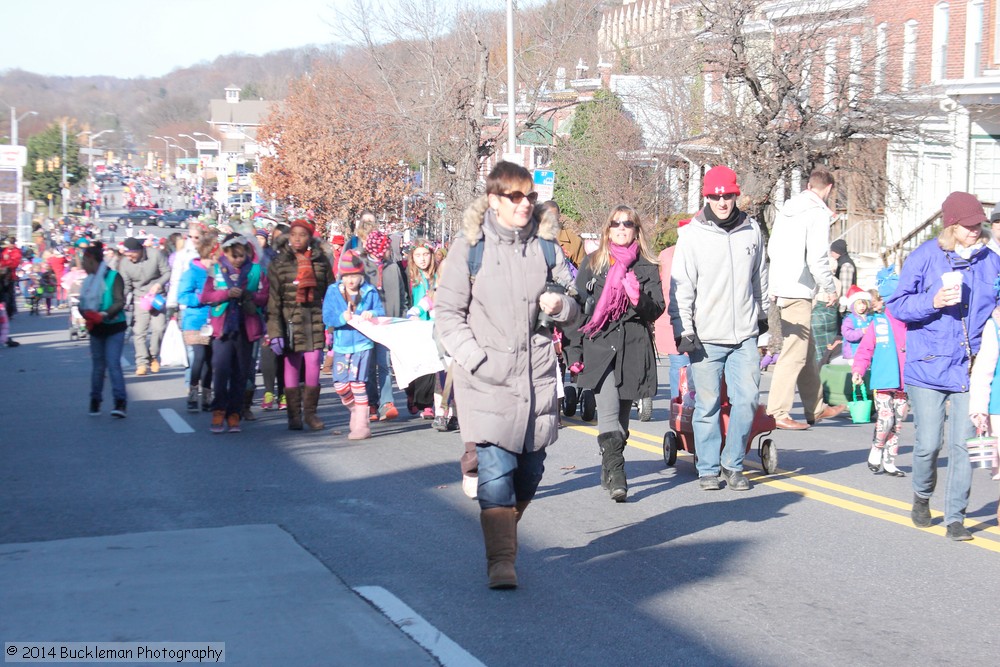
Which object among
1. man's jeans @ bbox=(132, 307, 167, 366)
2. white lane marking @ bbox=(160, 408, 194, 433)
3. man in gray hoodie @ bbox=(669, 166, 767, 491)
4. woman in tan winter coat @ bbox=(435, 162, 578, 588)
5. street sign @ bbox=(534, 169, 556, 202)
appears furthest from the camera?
street sign @ bbox=(534, 169, 556, 202)

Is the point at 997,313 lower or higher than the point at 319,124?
lower

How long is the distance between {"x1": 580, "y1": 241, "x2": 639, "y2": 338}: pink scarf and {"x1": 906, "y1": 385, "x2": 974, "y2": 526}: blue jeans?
2005 mm

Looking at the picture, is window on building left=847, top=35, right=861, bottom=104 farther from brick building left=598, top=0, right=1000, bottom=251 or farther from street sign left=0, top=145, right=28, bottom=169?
street sign left=0, top=145, right=28, bottom=169

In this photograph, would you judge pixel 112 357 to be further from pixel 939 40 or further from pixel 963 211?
pixel 939 40

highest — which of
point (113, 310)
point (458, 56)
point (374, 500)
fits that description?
point (458, 56)

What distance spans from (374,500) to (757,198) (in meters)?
14.2

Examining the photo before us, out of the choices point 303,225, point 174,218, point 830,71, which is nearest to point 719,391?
point 303,225

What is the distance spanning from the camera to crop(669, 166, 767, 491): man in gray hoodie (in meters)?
8.48

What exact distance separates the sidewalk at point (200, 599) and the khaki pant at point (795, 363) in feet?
19.3

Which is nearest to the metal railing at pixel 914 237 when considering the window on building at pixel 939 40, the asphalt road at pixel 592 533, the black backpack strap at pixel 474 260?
the window on building at pixel 939 40

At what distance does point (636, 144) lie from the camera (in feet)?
123

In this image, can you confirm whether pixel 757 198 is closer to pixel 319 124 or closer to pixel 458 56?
pixel 458 56

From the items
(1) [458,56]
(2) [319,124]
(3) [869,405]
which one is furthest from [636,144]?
(3) [869,405]

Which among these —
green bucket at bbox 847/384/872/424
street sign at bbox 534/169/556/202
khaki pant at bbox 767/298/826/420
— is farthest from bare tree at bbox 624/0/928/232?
khaki pant at bbox 767/298/826/420
